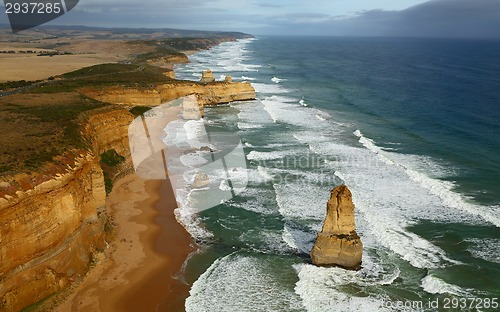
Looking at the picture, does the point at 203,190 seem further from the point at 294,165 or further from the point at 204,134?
the point at 204,134

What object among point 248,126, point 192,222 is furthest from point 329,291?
point 248,126

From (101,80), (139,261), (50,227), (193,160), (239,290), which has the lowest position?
(239,290)

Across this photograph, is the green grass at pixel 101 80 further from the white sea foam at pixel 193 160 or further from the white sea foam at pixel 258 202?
the white sea foam at pixel 258 202

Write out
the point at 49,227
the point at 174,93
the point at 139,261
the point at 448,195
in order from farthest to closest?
the point at 174,93 → the point at 448,195 → the point at 139,261 → the point at 49,227

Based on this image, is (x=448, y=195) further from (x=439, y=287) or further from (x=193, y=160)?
(x=193, y=160)

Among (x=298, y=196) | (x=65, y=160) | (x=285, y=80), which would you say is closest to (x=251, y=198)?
(x=298, y=196)

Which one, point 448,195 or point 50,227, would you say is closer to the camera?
point 50,227

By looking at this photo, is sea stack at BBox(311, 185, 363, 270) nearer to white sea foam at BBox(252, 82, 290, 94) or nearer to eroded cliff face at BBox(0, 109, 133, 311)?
eroded cliff face at BBox(0, 109, 133, 311)
